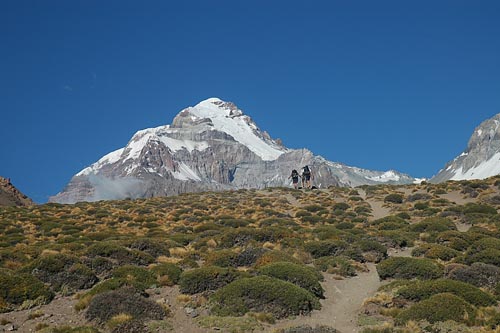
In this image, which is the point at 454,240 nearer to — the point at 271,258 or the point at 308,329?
the point at 271,258

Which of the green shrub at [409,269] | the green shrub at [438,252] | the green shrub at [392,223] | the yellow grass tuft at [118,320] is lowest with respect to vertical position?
the yellow grass tuft at [118,320]

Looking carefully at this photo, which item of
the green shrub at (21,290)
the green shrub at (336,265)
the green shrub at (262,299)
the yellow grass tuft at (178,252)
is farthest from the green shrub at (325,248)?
the green shrub at (21,290)

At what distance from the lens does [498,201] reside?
45469mm

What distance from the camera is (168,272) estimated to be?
837 inches

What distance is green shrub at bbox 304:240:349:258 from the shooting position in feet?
88.3

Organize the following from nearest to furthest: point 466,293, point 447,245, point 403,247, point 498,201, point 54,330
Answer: point 54,330 → point 466,293 → point 447,245 → point 403,247 → point 498,201

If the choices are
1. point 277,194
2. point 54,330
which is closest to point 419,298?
point 54,330

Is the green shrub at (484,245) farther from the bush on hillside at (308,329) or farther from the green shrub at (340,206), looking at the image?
the green shrub at (340,206)

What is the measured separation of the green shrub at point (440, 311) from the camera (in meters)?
15.3

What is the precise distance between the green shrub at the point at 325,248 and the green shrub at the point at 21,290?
14.1 meters

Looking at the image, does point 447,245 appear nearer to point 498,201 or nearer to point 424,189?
point 498,201

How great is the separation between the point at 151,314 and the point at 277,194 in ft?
172

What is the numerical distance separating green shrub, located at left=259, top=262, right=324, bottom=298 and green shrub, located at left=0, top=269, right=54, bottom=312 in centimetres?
867

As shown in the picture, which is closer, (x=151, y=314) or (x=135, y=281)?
(x=151, y=314)
